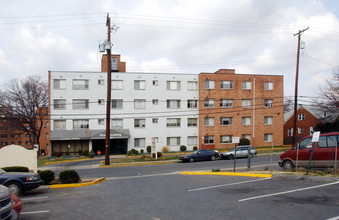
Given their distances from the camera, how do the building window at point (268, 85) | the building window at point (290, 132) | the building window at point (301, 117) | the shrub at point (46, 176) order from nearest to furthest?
the shrub at point (46, 176) → the building window at point (268, 85) → the building window at point (301, 117) → the building window at point (290, 132)

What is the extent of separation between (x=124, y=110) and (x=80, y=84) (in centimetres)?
730

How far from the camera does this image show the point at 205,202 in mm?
9109

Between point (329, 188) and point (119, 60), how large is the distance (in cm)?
4328

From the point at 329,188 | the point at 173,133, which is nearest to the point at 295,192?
the point at 329,188

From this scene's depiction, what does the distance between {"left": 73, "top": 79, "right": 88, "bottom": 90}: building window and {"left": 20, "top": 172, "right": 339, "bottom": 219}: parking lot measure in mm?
32157

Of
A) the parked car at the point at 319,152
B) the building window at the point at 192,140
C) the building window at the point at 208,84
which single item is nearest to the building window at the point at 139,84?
the building window at the point at 208,84

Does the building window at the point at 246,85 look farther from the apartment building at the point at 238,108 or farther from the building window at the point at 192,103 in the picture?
the building window at the point at 192,103

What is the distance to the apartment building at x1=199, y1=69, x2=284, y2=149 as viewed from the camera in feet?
151

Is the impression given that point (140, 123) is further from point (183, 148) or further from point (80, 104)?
point (80, 104)

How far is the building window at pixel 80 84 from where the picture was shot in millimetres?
43156

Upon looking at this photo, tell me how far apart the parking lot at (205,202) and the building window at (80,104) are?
31.5m

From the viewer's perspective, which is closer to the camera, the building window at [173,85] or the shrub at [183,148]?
the shrub at [183,148]

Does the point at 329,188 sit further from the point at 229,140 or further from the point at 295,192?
Answer: the point at 229,140

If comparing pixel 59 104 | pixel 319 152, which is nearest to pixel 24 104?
pixel 59 104
